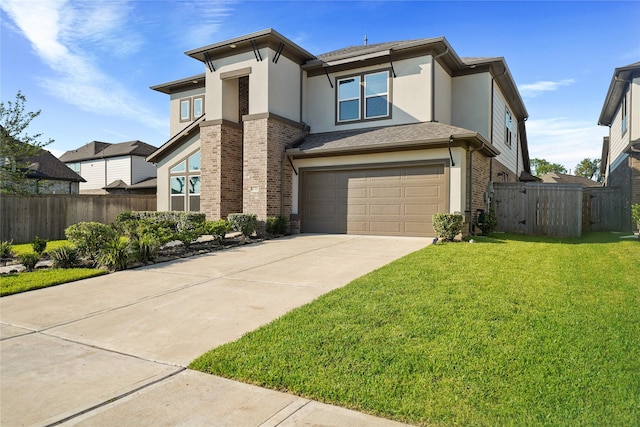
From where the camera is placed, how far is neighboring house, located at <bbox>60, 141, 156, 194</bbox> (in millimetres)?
31344

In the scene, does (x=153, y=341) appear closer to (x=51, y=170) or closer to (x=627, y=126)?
(x=627, y=126)

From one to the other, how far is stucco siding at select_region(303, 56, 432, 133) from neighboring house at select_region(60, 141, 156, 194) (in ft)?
68.2

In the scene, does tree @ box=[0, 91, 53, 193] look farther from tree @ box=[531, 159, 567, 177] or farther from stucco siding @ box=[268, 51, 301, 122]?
tree @ box=[531, 159, 567, 177]

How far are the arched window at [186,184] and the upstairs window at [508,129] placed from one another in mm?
13882

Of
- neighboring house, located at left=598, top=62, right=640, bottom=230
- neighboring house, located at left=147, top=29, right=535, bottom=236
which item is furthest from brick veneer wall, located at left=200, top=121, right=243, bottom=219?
neighboring house, located at left=598, top=62, right=640, bottom=230

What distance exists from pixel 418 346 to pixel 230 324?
226 cm

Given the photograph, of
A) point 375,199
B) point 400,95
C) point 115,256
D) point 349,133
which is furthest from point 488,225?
point 115,256

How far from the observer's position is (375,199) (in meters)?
12.9

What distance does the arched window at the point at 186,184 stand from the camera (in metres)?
16.3

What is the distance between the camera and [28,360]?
3711 millimetres

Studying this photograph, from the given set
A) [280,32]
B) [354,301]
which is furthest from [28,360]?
[280,32]

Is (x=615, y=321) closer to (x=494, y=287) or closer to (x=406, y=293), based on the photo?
(x=494, y=287)

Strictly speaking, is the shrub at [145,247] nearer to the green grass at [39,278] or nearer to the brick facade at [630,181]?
the green grass at [39,278]

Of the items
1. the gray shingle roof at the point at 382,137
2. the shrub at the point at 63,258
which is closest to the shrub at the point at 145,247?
the shrub at the point at 63,258
